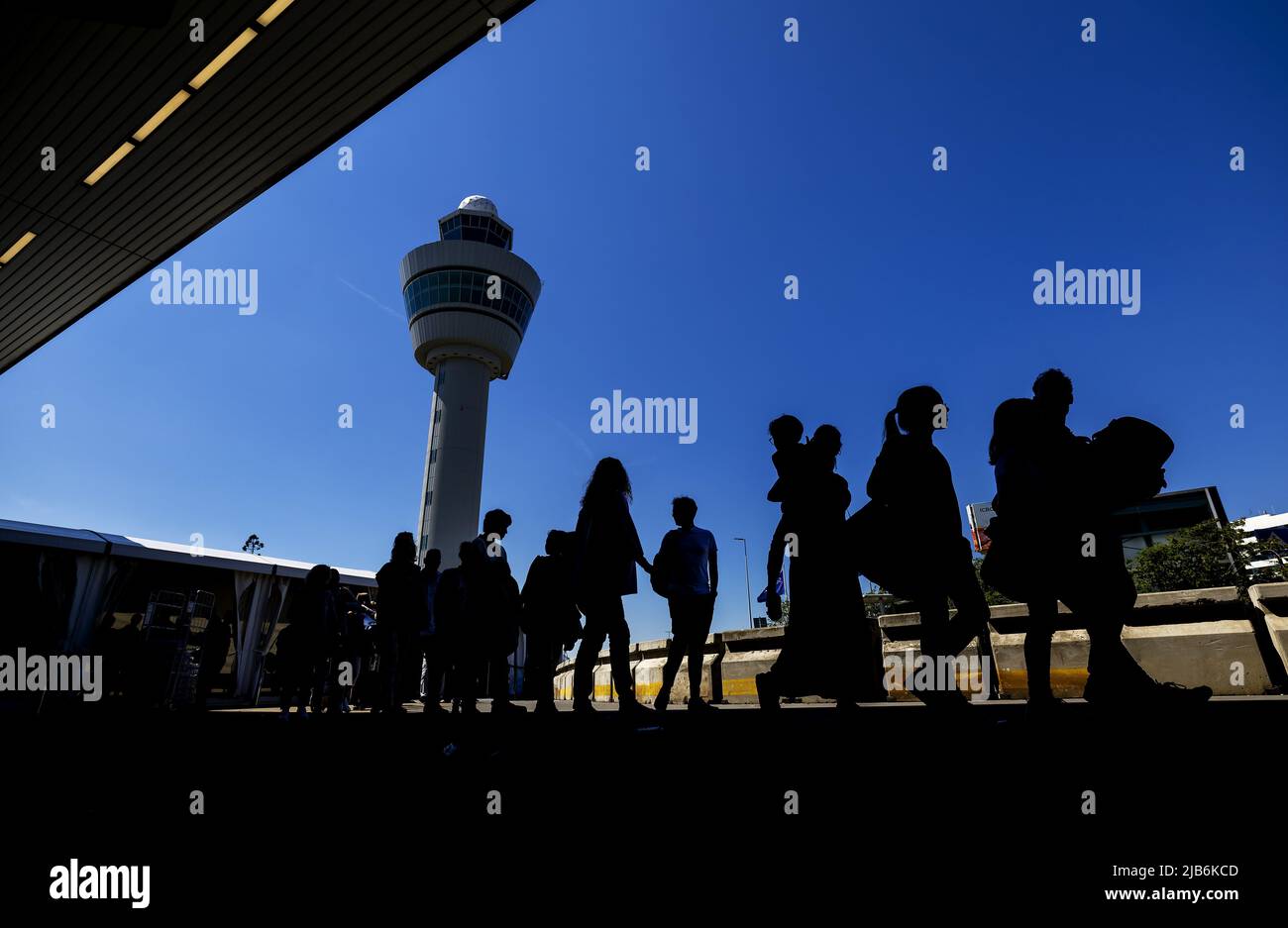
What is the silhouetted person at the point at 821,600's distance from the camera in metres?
2.98

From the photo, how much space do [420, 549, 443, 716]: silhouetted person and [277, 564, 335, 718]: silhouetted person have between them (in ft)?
3.84

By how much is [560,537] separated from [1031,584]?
3516mm

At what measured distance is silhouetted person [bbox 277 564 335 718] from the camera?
6.66 meters

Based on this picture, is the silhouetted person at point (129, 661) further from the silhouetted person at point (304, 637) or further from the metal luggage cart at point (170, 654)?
the silhouetted person at point (304, 637)

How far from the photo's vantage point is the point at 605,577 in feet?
13.5

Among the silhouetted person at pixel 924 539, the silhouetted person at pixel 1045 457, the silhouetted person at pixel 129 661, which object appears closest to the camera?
the silhouetted person at pixel 1045 457

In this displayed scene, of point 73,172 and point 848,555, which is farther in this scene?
point 73,172

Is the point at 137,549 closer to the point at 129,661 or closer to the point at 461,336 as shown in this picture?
the point at 129,661

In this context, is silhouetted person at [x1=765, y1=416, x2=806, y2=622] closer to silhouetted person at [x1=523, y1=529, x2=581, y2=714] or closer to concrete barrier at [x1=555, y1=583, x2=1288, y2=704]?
silhouetted person at [x1=523, y1=529, x2=581, y2=714]

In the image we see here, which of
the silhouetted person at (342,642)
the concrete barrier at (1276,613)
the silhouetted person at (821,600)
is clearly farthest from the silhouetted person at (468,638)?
the concrete barrier at (1276,613)

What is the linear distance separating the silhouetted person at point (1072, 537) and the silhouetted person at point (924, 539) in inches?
9.9
